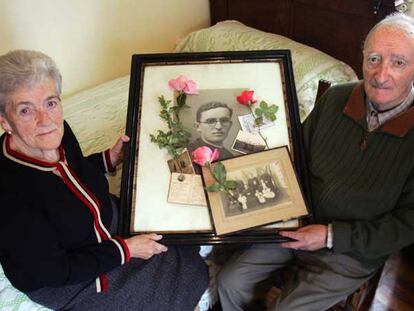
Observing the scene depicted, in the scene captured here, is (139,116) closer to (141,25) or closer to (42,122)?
(42,122)

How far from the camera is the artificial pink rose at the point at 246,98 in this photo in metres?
1.21

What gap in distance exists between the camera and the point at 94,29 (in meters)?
2.20

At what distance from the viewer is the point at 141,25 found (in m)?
2.38

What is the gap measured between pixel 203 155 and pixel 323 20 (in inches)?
49.2

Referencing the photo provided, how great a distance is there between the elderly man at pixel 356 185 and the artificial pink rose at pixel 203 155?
1.03 feet

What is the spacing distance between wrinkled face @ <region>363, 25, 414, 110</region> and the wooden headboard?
2.23 ft

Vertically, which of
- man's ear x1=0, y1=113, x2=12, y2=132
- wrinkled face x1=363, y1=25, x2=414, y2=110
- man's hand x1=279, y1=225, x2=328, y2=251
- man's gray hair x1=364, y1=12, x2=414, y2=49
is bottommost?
man's hand x1=279, y1=225, x2=328, y2=251

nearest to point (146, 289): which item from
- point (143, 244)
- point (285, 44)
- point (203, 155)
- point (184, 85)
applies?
point (143, 244)

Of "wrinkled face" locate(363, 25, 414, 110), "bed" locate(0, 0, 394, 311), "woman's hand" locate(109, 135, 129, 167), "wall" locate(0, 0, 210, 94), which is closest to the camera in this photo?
"wrinkled face" locate(363, 25, 414, 110)

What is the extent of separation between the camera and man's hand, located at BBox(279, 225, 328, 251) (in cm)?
106

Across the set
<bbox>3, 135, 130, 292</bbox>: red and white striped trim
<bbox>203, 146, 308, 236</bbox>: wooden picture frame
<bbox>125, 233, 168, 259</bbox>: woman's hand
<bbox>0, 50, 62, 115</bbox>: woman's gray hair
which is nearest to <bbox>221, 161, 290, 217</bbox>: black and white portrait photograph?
<bbox>203, 146, 308, 236</bbox>: wooden picture frame

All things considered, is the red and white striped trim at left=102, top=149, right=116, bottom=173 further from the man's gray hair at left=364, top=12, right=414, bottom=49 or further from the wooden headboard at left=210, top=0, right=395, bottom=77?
the wooden headboard at left=210, top=0, right=395, bottom=77

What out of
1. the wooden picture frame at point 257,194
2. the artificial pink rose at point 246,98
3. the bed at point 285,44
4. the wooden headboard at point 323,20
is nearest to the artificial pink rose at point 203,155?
the wooden picture frame at point 257,194

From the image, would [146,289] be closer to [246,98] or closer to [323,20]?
[246,98]
